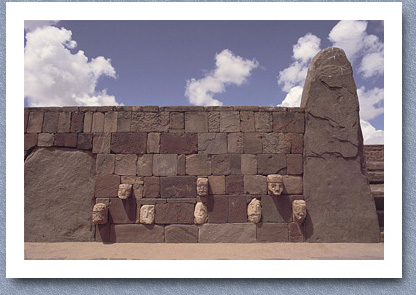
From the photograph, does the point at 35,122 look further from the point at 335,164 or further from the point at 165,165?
the point at 335,164

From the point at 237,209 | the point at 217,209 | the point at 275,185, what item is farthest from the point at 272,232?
the point at 217,209

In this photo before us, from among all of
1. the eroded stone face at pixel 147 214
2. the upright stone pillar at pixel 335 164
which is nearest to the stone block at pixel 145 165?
the eroded stone face at pixel 147 214

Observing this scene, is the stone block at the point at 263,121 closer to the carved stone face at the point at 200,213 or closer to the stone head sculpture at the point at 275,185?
the stone head sculpture at the point at 275,185

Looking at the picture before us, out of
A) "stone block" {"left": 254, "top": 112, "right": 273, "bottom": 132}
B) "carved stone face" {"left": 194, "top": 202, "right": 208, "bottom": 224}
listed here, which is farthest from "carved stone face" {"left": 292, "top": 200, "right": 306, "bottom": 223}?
"carved stone face" {"left": 194, "top": 202, "right": 208, "bottom": 224}

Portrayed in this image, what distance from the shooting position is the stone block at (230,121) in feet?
15.4

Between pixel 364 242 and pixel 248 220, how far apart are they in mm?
2262

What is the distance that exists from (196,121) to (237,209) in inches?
76.7

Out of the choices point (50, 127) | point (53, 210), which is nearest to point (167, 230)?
point (53, 210)

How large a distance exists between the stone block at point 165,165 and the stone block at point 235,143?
1.12 meters

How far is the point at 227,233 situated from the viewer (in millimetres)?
4461

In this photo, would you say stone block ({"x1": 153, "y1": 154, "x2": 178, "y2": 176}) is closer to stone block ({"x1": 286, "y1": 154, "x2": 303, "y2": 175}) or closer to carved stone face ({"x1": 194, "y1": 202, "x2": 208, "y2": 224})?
carved stone face ({"x1": 194, "y1": 202, "x2": 208, "y2": 224})

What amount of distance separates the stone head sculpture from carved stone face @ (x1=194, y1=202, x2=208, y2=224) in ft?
4.38

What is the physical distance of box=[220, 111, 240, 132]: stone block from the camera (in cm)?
471

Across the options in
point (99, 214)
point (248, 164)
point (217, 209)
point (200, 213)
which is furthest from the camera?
point (248, 164)
